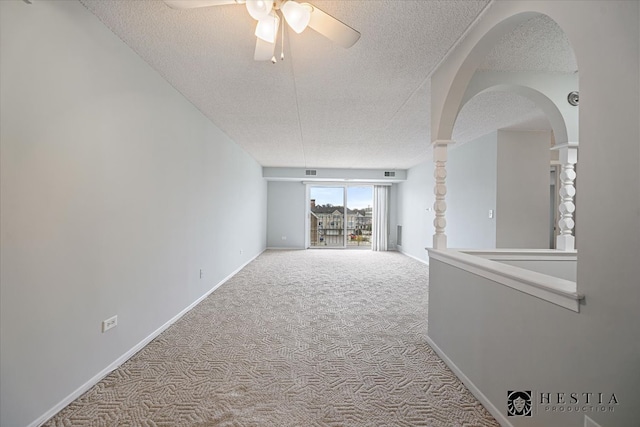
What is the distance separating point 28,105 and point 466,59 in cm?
254

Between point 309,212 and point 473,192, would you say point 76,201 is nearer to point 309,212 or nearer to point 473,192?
point 473,192

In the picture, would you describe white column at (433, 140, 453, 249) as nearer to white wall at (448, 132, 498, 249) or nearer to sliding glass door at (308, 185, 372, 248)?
white wall at (448, 132, 498, 249)

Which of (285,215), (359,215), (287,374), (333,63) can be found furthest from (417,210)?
(287,374)

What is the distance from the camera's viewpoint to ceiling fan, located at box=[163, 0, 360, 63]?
138 centimetres

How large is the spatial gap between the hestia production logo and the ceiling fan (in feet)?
6.58

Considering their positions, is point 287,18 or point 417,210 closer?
point 287,18

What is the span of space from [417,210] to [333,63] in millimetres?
5445

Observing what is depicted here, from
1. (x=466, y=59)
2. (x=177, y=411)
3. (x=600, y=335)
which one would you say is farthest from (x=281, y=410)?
(x=466, y=59)

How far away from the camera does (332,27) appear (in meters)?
1.53

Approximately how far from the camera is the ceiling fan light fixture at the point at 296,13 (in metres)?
1.37

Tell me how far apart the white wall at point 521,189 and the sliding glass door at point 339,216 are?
4804 millimetres

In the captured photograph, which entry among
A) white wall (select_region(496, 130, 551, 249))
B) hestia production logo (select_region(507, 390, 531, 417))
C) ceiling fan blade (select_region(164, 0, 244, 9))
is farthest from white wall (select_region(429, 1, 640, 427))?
white wall (select_region(496, 130, 551, 249))

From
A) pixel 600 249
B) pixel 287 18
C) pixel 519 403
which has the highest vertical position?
pixel 287 18

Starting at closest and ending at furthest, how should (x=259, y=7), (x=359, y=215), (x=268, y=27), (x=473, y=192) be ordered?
(x=259, y=7), (x=268, y=27), (x=473, y=192), (x=359, y=215)
